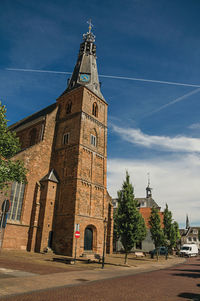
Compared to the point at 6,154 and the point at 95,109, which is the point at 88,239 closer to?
the point at 6,154

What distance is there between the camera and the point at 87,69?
Answer: 3962cm

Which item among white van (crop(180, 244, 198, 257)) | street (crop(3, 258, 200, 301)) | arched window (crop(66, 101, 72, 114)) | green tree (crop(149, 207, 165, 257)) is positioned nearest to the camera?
street (crop(3, 258, 200, 301))

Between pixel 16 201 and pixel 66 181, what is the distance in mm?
6496

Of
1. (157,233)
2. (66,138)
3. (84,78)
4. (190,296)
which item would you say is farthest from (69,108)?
(190,296)

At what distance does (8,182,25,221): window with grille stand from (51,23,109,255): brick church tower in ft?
15.0

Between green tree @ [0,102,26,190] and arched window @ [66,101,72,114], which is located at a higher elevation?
arched window @ [66,101,72,114]

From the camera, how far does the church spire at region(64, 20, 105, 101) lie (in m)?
37.5

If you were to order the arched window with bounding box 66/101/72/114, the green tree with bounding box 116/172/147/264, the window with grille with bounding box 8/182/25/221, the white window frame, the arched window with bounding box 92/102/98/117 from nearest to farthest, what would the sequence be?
the green tree with bounding box 116/172/147/264 < the window with grille with bounding box 8/182/25/221 < the white window frame < the arched window with bounding box 66/101/72/114 < the arched window with bounding box 92/102/98/117

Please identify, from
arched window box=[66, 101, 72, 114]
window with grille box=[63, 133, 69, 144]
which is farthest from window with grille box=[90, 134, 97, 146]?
arched window box=[66, 101, 72, 114]

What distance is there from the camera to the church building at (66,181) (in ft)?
88.7

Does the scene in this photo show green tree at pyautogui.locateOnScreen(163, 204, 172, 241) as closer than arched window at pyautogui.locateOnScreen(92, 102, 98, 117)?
No

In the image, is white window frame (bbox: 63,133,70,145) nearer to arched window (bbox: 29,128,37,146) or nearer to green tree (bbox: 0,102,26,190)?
arched window (bbox: 29,128,37,146)

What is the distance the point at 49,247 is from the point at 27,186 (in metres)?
7.85

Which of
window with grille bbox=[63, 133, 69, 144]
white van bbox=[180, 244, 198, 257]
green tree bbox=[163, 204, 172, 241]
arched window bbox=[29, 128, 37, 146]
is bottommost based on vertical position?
white van bbox=[180, 244, 198, 257]
